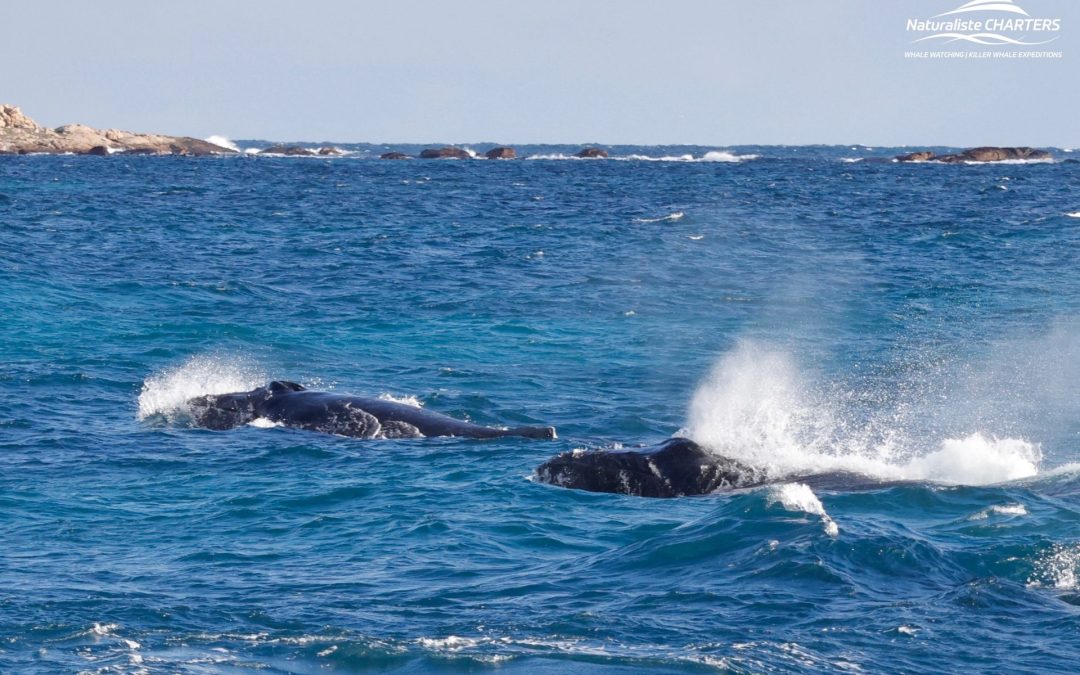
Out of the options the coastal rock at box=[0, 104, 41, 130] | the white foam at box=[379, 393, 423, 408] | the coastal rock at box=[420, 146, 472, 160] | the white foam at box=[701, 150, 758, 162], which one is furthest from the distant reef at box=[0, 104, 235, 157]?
the white foam at box=[379, 393, 423, 408]

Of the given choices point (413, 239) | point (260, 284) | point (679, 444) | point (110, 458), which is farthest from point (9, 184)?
point (679, 444)

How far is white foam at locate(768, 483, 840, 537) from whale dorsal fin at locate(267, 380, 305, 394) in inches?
351

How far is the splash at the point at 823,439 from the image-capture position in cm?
1708

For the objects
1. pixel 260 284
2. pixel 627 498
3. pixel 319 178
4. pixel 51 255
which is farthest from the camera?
pixel 319 178

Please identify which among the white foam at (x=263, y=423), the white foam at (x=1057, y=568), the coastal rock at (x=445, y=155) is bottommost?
the white foam at (x=263, y=423)

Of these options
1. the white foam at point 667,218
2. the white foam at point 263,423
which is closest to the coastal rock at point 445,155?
the white foam at point 667,218

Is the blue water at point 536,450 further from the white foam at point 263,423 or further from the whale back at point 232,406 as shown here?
the white foam at point 263,423

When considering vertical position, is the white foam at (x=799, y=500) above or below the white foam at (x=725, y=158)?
below

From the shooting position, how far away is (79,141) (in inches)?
4857

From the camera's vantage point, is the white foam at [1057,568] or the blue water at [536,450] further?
the white foam at [1057,568]

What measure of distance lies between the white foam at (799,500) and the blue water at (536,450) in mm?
46

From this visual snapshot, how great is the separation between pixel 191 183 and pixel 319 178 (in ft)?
35.9

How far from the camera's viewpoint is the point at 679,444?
16.6 meters

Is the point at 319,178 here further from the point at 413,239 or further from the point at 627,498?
the point at 627,498
